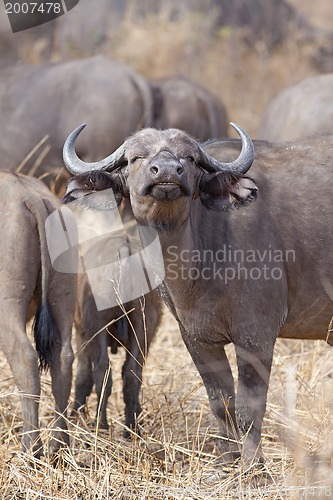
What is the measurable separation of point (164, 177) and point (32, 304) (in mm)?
1470

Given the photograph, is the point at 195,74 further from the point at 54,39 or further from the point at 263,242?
the point at 263,242

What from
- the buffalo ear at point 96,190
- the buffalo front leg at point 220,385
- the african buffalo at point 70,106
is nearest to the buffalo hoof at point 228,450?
the buffalo front leg at point 220,385

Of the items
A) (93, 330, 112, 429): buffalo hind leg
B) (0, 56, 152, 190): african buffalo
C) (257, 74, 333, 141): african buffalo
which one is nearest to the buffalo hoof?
(93, 330, 112, 429): buffalo hind leg

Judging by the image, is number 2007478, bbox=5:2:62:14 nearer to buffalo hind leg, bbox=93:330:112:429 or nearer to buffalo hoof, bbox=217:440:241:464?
buffalo hind leg, bbox=93:330:112:429

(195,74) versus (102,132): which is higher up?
(102,132)

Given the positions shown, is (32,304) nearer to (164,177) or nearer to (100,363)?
(100,363)

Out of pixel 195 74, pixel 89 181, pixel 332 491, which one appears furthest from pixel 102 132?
pixel 332 491

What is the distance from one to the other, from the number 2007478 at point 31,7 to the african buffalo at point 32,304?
322 inches

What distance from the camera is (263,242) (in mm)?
5047

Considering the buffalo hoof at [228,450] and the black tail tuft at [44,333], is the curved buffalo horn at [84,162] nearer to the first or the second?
the black tail tuft at [44,333]

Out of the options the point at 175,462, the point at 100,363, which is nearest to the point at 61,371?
the point at 100,363

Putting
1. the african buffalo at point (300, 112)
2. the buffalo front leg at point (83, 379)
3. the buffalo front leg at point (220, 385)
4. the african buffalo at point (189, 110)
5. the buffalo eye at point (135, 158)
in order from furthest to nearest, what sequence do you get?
A: the african buffalo at point (189, 110) < the african buffalo at point (300, 112) < the buffalo front leg at point (83, 379) < the buffalo front leg at point (220, 385) < the buffalo eye at point (135, 158)

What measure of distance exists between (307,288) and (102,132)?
19.4 feet

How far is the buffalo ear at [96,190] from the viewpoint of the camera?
4.88 m
